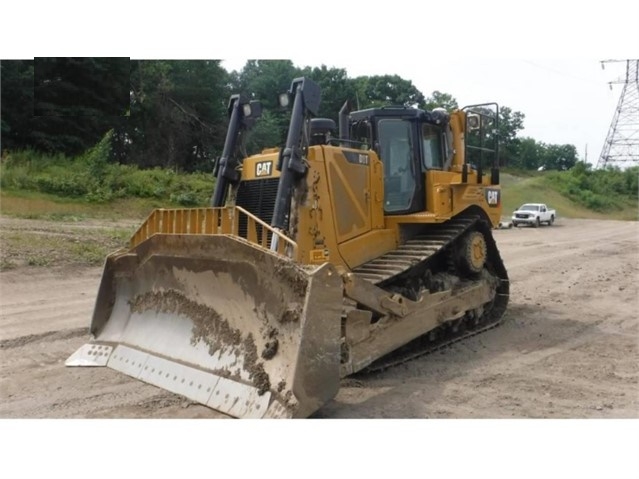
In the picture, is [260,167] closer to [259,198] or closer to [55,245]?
[259,198]

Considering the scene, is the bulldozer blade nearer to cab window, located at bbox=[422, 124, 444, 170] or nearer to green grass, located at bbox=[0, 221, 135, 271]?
cab window, located at bbox=[422, 124, 444, 170]

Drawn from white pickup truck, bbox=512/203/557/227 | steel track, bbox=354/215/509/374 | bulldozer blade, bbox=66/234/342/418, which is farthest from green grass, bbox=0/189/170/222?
white pickup truck, bbox=512/203/557/227

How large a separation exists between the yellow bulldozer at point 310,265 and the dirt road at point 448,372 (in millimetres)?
244

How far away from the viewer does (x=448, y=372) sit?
5672mm

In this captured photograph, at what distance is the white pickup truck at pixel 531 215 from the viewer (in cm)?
2916

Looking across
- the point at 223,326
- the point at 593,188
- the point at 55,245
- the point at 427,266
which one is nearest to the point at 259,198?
the point at 223,326

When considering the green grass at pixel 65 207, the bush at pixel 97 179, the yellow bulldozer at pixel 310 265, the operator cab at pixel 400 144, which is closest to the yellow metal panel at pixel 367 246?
the yellow bulldozer at pixel 310 265

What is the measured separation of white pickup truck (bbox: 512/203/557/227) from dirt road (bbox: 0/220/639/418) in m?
19.8

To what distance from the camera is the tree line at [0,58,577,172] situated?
7.88 m

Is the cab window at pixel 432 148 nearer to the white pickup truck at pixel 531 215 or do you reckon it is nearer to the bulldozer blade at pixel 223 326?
the bulldozer blade at pixel 223 326

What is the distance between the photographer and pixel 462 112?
721cm

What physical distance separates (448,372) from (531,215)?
2526 centimetres

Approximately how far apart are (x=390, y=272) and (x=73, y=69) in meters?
5.71

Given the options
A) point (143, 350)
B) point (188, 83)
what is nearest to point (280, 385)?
point (143, 350)
